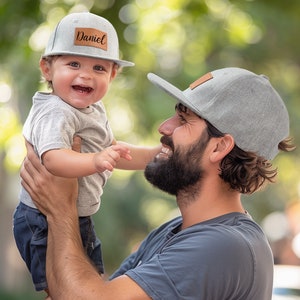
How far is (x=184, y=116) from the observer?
12.4ft

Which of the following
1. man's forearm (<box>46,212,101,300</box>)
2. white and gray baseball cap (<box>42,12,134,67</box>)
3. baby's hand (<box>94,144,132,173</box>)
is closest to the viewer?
baby's hand (<box>94,144,132,173</box>)

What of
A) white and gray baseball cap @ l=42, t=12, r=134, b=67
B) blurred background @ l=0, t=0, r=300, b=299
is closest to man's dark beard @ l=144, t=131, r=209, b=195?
white and gray baseball cap @ l=42, t=12, r=134, b=67

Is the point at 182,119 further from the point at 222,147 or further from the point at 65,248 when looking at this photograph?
the point at 65,248

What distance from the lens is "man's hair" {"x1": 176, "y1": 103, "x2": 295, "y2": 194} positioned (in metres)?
3.73

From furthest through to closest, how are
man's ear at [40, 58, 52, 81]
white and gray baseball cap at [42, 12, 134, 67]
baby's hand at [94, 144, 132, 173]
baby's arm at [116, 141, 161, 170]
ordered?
baby's arm at [116, 141, 161, 170] < man's ear at [40, 58, 52, 81] < white and gray baseball cap at [42, 12, 134, 67] < baby's hand at [94, 144, 132, 173]

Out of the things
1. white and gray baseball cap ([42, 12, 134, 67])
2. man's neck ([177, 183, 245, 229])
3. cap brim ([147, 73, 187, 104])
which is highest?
white and gray baseball cap ([42, 12, 134, 67])

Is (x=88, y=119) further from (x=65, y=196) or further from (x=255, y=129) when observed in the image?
(x=255, y=129)

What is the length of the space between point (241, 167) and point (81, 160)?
643 millimetres

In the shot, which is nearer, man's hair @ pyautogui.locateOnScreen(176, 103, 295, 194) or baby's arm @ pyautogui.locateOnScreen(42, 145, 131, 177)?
baby's arm @ pyautogui.locateOnScreen(42, 145, 131, 177)

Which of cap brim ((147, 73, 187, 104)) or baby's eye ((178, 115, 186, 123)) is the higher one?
cap brim ((147, 73, 187, 104))

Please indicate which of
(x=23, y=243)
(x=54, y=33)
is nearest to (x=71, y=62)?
(x=54, y=33)

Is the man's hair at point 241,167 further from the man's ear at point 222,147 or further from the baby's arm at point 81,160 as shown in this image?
the baby's arm at point 81,160

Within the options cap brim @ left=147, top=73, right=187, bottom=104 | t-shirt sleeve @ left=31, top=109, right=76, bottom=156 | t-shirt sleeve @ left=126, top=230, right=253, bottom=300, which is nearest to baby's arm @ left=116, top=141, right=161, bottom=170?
cap brim @ left=147, top=73, right=187, bottom=104

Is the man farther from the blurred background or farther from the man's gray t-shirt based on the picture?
the blurred background
